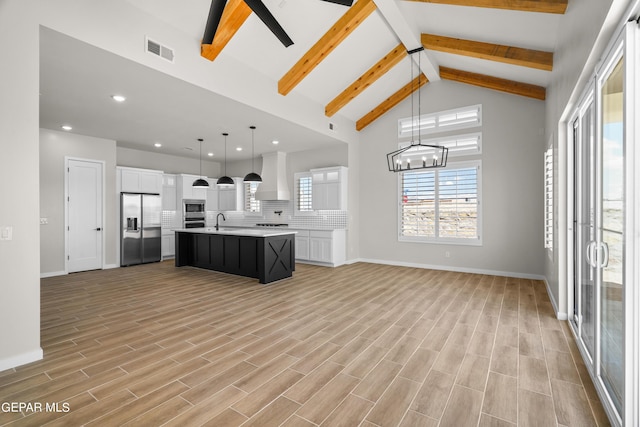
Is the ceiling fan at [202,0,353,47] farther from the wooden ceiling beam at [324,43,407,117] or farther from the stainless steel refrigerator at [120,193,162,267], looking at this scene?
the stainless steel refrigerator at [120,193,162,267]

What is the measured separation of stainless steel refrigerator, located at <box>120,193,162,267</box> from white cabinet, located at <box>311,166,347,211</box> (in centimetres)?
421

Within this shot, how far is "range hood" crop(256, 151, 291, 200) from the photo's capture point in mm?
8284

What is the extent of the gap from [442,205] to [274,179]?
172 inches

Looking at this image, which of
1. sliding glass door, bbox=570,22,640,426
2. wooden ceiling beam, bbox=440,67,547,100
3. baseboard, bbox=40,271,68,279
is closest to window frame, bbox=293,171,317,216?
wooden ceiling beam, bbox=440,67,547,100

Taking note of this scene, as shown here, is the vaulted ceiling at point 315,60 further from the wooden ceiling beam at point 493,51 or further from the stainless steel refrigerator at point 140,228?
the stainless steel refrigerator at point 140,228

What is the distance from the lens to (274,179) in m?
8.38

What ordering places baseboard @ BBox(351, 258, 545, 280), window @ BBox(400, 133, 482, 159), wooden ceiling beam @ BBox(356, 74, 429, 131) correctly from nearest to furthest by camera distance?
baseboard @ BBox(351, 258, 545, 280) < window @ BBox(400, 133, 482, 159) < wooden ceiling beam @ BBox(356, 74, 429, 131)

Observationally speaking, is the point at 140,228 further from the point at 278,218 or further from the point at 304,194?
the point at 304,194

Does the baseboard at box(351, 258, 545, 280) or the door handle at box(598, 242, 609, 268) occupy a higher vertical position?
the door handle at box(598, 242, 609, 268)

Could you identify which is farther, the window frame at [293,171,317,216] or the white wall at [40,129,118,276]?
the window frame at [293,171,317,216]

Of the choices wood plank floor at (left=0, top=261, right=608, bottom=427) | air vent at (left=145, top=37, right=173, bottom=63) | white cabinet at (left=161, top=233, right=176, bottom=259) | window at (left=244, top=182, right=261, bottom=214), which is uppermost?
air vent at (left=145, top=37, right=173, bottom=63)

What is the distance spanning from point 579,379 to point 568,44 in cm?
304

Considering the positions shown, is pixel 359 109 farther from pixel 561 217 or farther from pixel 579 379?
pixel 579 379

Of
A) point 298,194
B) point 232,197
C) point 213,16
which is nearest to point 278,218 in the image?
point 298,194
